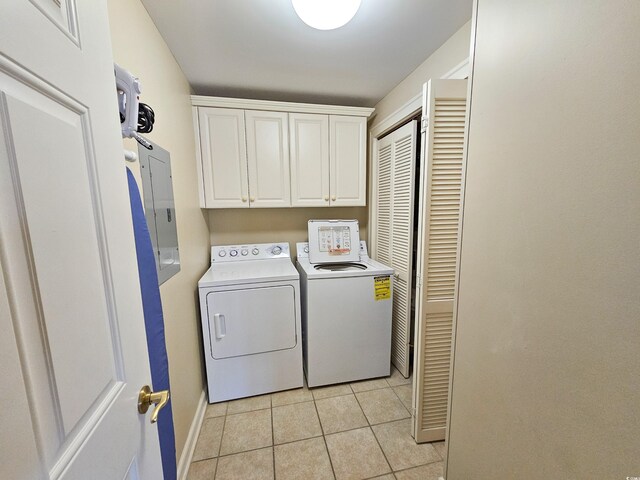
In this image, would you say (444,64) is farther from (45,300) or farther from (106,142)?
(45,300)

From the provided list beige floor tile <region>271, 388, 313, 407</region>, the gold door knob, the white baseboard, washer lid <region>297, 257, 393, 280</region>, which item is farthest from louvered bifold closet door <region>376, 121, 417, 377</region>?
the gold door knob

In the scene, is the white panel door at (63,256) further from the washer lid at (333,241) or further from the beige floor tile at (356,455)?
the washer lid at (333,241)

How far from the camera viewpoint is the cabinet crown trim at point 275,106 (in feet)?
6.43

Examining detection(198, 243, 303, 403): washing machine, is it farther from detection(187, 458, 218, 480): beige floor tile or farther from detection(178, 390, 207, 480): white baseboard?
detection(187, 458, 218, 480): beige floor tile

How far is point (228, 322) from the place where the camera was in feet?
5.90

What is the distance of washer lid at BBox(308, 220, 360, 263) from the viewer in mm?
2344

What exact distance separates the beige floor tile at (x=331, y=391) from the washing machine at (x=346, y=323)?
0.16ft

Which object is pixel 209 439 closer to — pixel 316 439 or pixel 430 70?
pixel 316 439

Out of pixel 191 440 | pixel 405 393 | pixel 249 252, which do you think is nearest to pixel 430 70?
pixel 249 252

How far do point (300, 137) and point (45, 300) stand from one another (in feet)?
6.85

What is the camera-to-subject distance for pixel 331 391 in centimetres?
197

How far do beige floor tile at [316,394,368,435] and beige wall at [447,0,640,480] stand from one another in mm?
952

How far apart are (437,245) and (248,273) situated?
1.40 m

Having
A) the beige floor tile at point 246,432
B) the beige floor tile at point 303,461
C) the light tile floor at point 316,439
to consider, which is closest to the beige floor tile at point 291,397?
the light tile floor at point 316,439
